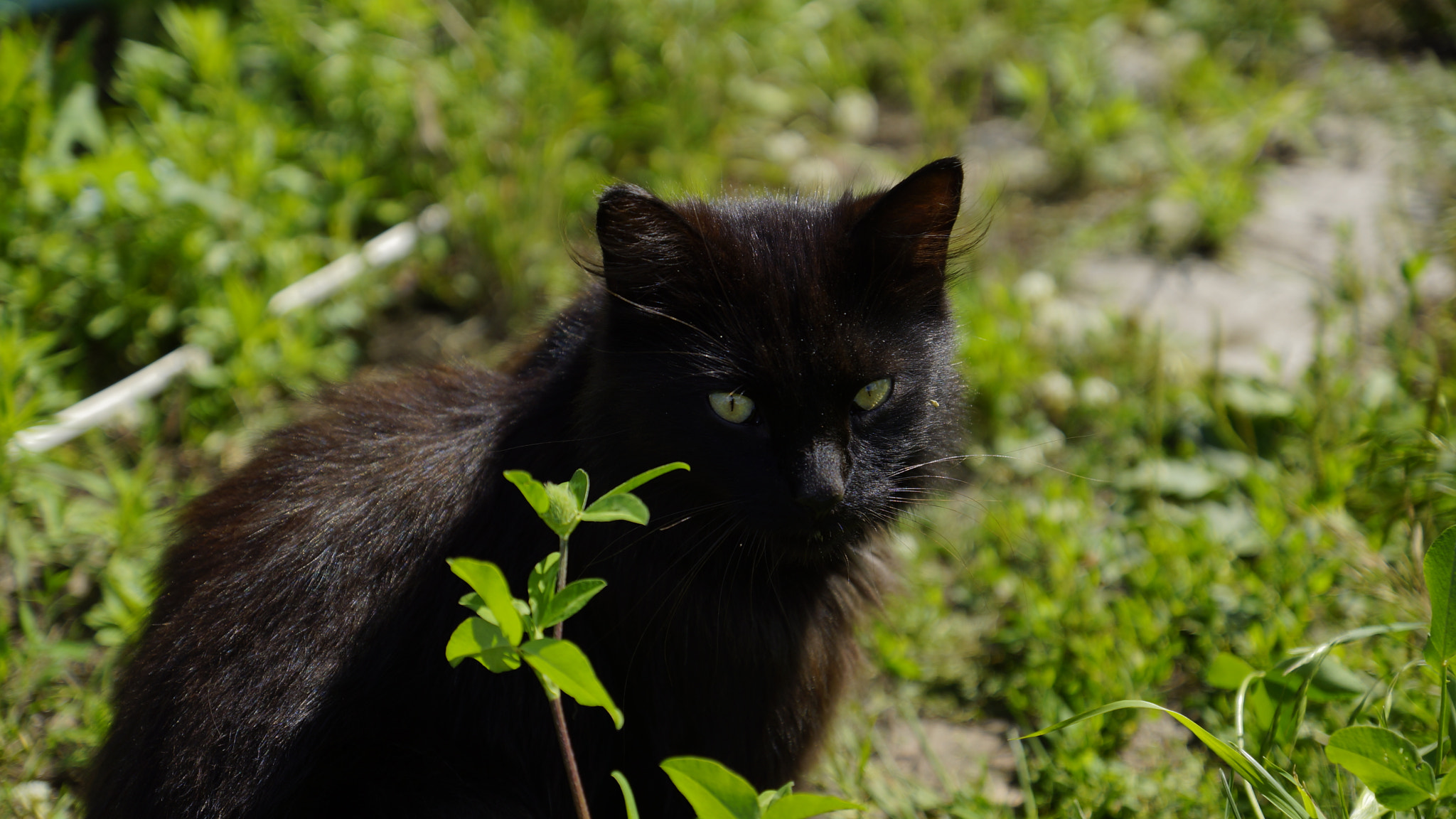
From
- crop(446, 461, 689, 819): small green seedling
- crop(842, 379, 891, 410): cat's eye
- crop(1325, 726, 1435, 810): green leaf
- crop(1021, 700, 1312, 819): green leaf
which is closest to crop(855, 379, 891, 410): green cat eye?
crop(842, 379, 891, 410): cat's eye

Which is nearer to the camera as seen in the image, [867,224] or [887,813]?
[867,224]

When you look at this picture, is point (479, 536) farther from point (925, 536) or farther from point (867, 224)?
point (925, 536)

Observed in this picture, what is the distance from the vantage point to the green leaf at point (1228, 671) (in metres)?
2.31

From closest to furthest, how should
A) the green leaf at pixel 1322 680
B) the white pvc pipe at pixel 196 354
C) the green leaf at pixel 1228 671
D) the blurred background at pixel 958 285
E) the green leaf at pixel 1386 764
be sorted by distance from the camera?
the green leaf at pixel 1386 764, the green leaf at pixel 1322 680, the green leaf at pixel 1228 671, the blurred background at pixel 958 285, the white pvc pipe at pixel 196 354

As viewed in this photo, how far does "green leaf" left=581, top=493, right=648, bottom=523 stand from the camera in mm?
1507

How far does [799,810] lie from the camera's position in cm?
149

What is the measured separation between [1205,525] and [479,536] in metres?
→ 2.22

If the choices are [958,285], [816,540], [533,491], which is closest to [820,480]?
[816,540]

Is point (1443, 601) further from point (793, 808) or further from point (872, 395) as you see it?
point (793, 808)

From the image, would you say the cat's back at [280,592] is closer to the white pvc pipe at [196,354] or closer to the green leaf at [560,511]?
the green leaf at [560,511]

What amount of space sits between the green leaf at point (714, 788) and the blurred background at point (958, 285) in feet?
3.47

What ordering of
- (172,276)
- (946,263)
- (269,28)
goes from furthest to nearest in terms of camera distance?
(269,28)
(172,276)
(946,263)

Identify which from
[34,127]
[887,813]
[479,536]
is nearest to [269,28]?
[34,127]

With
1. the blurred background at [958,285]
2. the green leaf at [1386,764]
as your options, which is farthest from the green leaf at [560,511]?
the green leaf at [1386,764]
